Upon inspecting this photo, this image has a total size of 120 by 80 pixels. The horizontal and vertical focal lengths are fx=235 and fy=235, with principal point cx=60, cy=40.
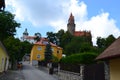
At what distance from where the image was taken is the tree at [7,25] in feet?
173

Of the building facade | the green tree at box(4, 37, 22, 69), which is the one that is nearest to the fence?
the green tree at box(4, 37, 22, 69)

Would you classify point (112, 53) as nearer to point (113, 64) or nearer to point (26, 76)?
point (113, 64)

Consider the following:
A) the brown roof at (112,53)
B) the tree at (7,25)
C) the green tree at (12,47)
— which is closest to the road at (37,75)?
the green tree at (12,47)

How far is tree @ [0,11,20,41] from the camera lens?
173 ft

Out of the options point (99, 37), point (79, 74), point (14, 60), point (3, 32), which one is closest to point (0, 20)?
point (3, 32)

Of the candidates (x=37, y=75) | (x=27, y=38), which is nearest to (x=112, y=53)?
(x=37, y=75)

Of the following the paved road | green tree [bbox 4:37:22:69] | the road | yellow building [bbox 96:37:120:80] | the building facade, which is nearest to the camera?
yellow building [bbox 96:37:120:80]

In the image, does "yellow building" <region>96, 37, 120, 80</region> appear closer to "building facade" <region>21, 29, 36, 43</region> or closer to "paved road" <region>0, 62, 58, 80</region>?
"paved road" <region>0, 62, 58, 80</region>

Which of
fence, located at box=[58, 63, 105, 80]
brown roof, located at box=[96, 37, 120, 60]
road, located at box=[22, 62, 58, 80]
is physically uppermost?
brown roof, located at box=[96, 37, 120, 60]

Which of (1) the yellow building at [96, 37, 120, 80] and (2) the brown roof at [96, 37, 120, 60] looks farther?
(1) the yellow building at [96, 37, 120, 80]

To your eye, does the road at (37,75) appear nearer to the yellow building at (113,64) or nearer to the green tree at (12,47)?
the green tree at (12,47)

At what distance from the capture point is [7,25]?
5338 cm

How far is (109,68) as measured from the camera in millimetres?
14992

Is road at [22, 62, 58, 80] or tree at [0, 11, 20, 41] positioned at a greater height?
tree at [0, 11, 20, 41]
